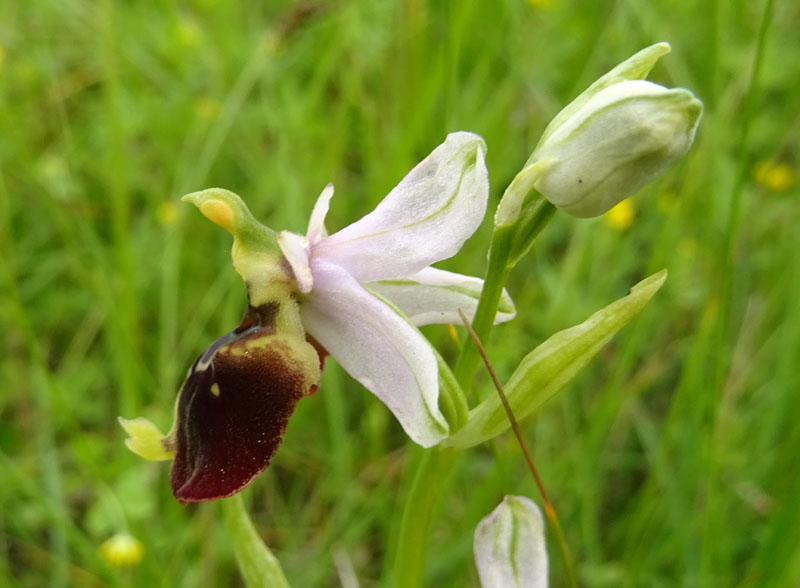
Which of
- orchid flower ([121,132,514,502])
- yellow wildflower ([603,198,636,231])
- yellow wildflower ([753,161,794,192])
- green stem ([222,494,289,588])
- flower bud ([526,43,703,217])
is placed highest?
flower bud ([526,43,703,217])

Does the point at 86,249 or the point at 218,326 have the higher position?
the point at 86,249

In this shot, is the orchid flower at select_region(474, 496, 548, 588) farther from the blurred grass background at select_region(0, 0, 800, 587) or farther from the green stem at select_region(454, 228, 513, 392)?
the blurred grass background at select_region(0, 0, 800, 587)

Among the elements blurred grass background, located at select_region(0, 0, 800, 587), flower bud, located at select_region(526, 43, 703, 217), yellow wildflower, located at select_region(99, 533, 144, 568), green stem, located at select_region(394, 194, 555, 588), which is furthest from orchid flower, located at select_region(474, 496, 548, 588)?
yellow wildflower, located at select_region(99, 533, 144, 568)

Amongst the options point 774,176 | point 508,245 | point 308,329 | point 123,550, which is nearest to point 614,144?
point 508,245

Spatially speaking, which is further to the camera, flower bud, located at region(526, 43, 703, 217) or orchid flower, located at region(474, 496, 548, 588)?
orchid flower, located at region(474, 496, 548, 588)

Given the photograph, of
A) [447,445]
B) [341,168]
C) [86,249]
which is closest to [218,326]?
[86,249]

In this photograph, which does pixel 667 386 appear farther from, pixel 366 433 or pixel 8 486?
pixel 8 486

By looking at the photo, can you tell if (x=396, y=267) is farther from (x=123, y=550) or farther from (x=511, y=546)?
(x=123, y=550)
